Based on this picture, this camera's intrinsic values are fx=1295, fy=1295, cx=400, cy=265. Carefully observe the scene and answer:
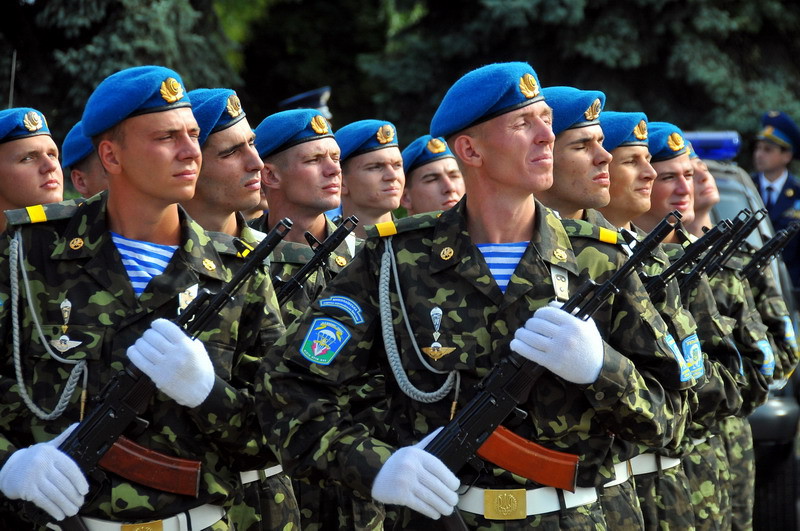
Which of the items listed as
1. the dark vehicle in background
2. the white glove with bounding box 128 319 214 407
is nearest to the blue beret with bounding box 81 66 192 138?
the white glove with bounding box 128 319 214 407

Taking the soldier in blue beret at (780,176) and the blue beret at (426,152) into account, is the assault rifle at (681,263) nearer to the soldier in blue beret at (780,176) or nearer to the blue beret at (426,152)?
the blue beret at (426,152)

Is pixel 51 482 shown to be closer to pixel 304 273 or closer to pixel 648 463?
pixel 304 273

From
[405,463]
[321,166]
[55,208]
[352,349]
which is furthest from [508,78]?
[321,166]

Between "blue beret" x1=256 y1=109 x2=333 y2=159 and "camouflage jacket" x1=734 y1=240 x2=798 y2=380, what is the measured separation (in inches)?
89.9

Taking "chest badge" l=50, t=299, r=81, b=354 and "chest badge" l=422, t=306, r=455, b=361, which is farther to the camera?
"chest badge" l=50, t=299, r=81, b=354

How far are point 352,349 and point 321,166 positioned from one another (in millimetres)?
2464

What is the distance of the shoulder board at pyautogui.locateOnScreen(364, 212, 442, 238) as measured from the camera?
411 centimetres

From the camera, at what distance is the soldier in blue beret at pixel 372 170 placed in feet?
23.3

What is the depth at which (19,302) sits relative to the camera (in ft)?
13.6

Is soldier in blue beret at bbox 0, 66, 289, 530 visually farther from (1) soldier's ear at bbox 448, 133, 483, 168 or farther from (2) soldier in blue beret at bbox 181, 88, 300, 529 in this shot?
(2) soldier in blue beret at bbox 181, 88, 300, 529

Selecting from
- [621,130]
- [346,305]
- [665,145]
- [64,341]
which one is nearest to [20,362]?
[64,341]

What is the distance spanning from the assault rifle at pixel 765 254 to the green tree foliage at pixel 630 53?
8.13 metres

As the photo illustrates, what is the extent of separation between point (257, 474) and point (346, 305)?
1.10 metres

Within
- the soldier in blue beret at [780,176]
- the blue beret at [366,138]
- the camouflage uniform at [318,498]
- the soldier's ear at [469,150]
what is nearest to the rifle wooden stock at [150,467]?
the soldier's ear at [469,150]
